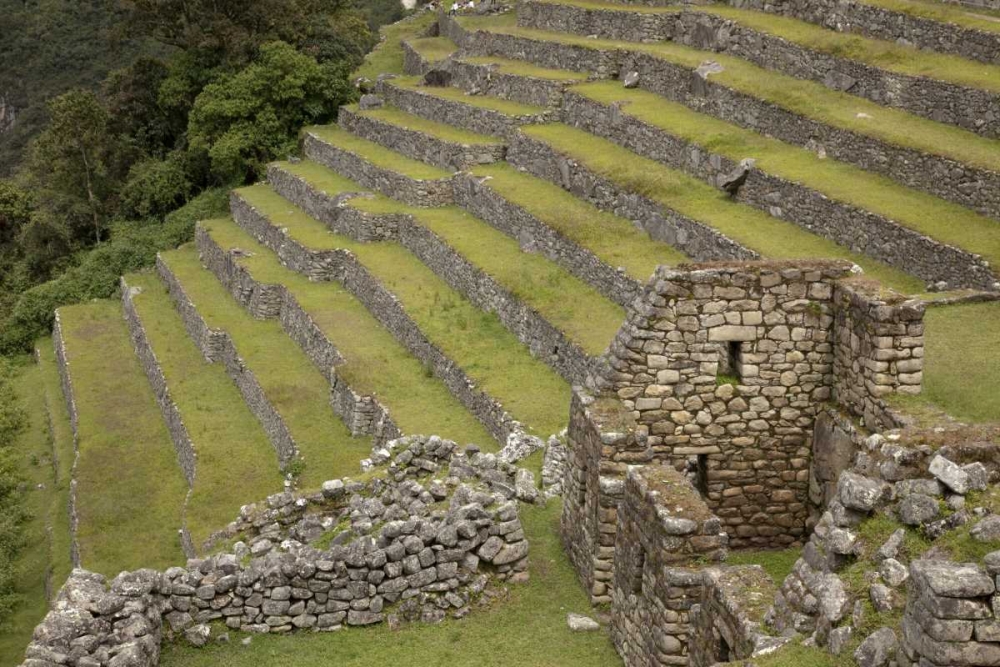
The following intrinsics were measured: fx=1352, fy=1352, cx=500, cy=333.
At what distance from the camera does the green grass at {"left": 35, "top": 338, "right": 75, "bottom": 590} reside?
23703mm

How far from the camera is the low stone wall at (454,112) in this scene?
32594 millimetres

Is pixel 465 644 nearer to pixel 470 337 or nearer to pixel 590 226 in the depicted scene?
pixel 470 337

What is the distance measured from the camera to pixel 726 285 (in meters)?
10.9

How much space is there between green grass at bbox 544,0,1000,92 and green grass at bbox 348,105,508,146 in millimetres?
6174

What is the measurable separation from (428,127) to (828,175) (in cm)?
1476

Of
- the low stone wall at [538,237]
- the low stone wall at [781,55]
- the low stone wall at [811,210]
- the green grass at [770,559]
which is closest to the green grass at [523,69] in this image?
the low stone wall at [781,55]

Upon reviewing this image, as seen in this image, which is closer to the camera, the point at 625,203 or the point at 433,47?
the point at 625,203

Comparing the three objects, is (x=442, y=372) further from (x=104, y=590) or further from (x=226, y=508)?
(x=104, y=590)

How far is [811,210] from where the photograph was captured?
22484 mm

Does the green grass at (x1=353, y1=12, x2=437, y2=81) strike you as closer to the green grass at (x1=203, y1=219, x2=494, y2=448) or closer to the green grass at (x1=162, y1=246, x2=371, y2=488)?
the green grass at (x1=162, y1=246, x2=371, y2=488)

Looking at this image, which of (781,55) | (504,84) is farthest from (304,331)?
(781,55)

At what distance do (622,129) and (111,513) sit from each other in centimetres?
1318

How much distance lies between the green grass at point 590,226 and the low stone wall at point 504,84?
3727mm

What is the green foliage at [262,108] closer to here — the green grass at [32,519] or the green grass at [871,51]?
the green grass at [32,519]
